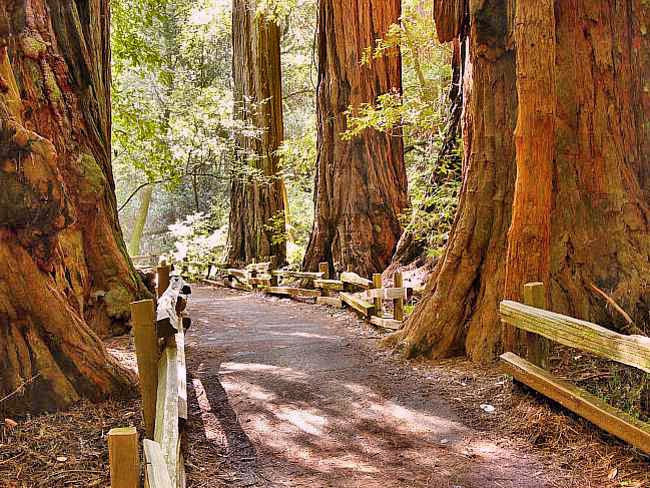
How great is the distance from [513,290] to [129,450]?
464cm

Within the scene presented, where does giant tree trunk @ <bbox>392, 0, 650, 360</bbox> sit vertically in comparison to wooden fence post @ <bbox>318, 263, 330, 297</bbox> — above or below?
above

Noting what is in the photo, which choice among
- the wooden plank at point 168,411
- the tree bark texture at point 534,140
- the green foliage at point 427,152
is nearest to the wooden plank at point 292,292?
the green foliage at point 427,152

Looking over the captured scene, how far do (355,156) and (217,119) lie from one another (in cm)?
962

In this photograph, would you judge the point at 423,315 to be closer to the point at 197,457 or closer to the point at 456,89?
the point at 197,457

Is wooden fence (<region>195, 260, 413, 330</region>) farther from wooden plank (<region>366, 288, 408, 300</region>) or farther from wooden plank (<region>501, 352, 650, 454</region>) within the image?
wooden plank (<region>501, 352, 650, 454</region>)

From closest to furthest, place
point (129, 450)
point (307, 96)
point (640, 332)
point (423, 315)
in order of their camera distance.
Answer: point (129, 450) → point (640, 332) → point (423, 315) → point (307, 96)

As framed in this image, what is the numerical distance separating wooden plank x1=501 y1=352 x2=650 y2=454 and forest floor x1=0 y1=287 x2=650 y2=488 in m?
0.19

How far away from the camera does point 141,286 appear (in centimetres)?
874

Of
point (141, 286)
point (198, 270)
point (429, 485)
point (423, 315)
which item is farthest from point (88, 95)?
point (198, 270)

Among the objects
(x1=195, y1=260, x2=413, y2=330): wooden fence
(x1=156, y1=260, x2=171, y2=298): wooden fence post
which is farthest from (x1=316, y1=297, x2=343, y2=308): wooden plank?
(x1=156, y1=260, x2=171, y2=298): wooden fence post

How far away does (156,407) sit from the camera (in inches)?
160

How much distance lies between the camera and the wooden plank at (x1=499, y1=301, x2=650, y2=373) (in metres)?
4.03

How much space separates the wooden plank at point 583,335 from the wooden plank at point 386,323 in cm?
313

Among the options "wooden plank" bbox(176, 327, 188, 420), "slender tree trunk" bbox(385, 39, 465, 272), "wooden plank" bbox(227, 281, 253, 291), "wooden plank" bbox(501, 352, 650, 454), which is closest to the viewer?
"wooden plank" bbox(501, 352, 650, 454)
